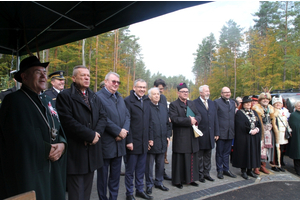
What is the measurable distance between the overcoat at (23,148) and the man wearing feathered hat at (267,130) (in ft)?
17.7

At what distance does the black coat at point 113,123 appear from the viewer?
3.32 metres

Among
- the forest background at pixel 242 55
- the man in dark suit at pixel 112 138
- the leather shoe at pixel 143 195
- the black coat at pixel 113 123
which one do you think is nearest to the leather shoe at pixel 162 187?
the leather shoe at pixel 143 195

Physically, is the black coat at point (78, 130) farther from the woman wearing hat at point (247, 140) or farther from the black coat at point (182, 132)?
the woman wearing hat at point (247, 140)

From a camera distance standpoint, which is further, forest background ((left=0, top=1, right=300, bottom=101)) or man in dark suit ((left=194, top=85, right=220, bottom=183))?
forest background ((left=0, top=1, right=300, bottom=101))

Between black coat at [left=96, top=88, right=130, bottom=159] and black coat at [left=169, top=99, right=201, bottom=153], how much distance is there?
124 centimetres

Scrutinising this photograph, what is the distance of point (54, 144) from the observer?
7.52 ft

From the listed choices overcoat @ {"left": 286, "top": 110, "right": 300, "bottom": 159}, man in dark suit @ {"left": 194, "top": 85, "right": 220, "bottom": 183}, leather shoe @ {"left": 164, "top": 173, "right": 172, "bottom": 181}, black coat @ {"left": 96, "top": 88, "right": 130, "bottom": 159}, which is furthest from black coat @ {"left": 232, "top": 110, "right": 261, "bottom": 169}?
black coat @ {"left": 96, "top": 88, "right": 130, "bottom": 159}

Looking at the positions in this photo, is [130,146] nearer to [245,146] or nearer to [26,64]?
[26,64]

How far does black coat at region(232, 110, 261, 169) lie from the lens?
506 cm

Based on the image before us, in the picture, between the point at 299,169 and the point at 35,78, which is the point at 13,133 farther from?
the point at 299,169

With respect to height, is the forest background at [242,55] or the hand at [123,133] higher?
the forest background at [242,55]

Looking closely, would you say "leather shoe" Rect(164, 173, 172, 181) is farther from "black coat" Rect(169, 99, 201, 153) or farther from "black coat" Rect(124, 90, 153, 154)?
"black coat" Rect(124, 90, 153, 154)

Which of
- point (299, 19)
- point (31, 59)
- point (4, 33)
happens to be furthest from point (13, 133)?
point (299, 19)

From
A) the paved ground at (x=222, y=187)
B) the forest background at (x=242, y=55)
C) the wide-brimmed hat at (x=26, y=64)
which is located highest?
the forest background at (x=242, y=55)
